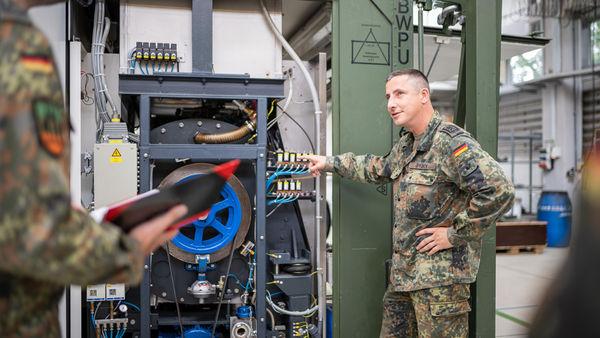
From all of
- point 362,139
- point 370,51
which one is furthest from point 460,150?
point 370,51

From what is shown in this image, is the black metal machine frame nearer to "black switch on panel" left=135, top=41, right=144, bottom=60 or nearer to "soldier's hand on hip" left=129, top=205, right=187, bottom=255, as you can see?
"black switch on panel" left=135, top=41, right=144, bottom=60

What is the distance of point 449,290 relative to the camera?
245cm

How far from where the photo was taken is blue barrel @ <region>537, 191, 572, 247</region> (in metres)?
8.35

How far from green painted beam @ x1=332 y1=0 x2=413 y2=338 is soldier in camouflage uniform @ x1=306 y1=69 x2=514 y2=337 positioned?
36 cm

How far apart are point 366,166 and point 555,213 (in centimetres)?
691

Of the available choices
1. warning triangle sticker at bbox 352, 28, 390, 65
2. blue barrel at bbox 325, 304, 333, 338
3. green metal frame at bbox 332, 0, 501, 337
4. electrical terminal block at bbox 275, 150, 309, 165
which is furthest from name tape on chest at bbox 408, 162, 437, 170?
blue barrel at bbox 325, 304, 333, 338

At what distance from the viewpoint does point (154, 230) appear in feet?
3.71

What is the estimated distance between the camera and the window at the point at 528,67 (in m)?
9.78

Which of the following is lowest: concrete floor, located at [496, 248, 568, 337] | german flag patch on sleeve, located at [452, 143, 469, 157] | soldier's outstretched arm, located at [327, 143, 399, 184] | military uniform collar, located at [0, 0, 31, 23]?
concrete floor, located at [496, 248, 568, 337]

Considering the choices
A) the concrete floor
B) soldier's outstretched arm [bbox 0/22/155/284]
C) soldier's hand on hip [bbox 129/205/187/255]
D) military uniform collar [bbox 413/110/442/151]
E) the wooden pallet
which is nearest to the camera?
soldier's outstretched arm [bbox 0/22/155/284]

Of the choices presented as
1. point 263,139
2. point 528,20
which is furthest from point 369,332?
point 528,20

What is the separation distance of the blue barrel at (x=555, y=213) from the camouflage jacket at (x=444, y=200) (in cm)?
676

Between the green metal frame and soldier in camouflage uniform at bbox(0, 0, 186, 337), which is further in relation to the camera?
the green metal frame

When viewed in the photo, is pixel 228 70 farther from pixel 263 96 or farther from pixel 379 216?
pixel 379 216
